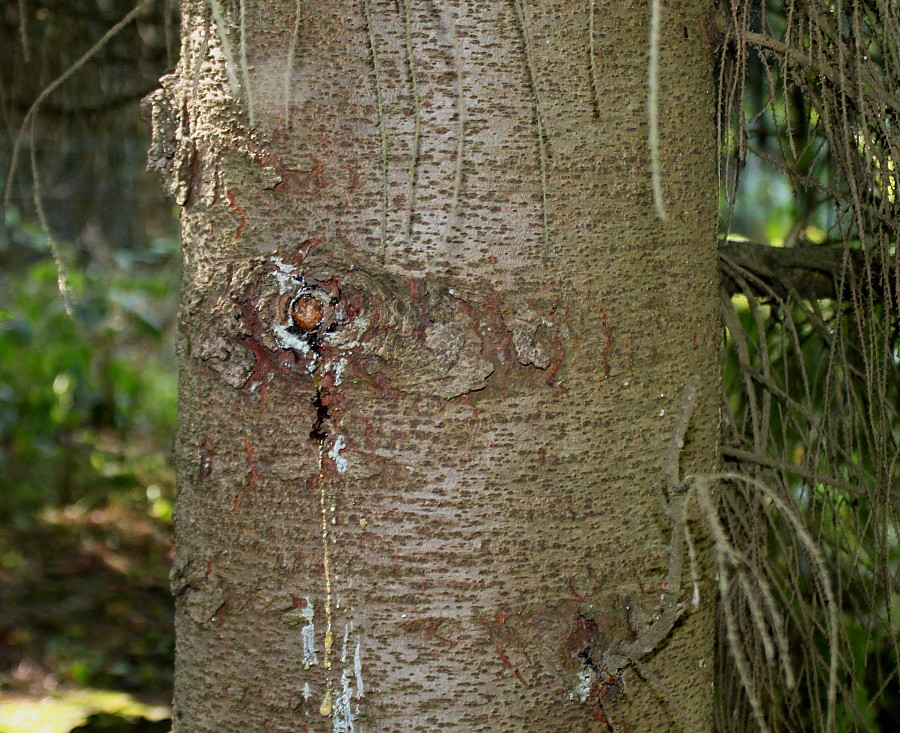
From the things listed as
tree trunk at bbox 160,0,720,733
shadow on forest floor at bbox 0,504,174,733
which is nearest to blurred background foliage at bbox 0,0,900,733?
shadow on forest floor at bbox 0,504,174,733

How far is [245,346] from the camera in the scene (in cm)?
95

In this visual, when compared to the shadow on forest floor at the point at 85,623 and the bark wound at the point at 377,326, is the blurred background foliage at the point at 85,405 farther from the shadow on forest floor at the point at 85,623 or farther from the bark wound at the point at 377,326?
the bark wound at the point at 377,326

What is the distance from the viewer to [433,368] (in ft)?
3.00

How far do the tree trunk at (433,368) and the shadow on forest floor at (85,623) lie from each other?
156cm

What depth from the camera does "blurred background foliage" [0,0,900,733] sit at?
128 cm

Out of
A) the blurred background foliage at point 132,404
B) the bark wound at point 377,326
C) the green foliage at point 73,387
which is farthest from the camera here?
the green foliage at point 73,387

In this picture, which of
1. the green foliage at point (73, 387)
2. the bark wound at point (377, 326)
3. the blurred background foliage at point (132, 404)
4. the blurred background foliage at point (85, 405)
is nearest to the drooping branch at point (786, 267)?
the blurred background foliage at point (132, 404)

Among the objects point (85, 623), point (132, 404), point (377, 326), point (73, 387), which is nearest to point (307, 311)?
point (377, 326)

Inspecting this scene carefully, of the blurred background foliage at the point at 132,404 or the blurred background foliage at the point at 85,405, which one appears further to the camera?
the blurred background foliage at the point at 85,405

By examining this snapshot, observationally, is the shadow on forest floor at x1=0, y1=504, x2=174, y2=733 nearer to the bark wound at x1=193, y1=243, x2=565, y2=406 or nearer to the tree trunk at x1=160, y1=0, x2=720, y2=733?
the tree trunk at x1=160, y1=0, x2=720, y2=733

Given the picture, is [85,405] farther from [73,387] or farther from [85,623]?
[85,623]

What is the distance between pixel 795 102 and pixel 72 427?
10.9 ft

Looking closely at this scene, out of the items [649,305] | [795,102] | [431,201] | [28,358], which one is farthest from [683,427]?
[28,358]

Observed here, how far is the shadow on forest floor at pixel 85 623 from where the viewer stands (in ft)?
7.68
